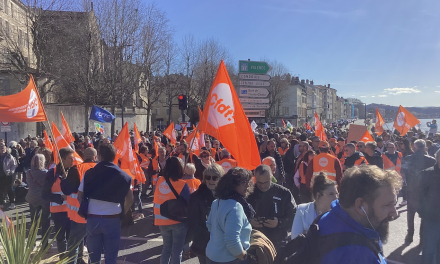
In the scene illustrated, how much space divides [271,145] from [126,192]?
484cm

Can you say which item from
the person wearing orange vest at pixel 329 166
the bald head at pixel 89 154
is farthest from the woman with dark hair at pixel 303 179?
the bald head at pixel 89 154

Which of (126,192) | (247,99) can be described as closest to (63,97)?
(247,99)

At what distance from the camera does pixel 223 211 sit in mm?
2904

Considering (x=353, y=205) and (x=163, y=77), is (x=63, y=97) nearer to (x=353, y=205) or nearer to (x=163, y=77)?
(x=163, y=77)

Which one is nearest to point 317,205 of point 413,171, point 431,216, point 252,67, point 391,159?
point 431,216

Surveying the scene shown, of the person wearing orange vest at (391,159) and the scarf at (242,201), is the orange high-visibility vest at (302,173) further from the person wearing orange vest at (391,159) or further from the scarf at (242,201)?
the scarf at (242,201)

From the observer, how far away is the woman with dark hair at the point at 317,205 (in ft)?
10.8

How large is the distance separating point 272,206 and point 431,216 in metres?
2.24

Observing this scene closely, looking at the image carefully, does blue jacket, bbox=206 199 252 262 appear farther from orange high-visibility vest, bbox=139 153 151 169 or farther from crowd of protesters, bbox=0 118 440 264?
orange high-visibility vest, bbox=139 153 151 169

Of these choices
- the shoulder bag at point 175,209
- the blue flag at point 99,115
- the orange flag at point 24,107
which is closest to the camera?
the shoulder bag at point 175,209

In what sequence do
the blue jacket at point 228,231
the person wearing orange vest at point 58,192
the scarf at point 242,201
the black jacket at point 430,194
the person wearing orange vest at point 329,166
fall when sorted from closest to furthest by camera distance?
the blue jacket at point 228,231 → the scarf at point 242,201 → the black jacket at point 430,194 → the person wearing orange vest at point 58,192 → the person wearing orange vest at point 329,166

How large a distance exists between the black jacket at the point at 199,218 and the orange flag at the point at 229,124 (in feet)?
2.51

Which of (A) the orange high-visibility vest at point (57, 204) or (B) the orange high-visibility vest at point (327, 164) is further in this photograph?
(B) the orange high-visibility vest at point (327, 164)

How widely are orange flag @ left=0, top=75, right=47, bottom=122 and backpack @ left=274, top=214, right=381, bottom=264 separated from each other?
5013mm
